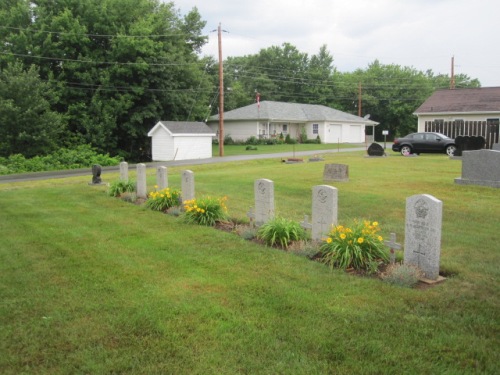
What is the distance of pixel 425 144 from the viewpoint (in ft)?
91.9

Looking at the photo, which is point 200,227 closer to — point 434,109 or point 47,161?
point 47,161

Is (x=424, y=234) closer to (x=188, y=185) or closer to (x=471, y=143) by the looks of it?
(x=188, y=185)

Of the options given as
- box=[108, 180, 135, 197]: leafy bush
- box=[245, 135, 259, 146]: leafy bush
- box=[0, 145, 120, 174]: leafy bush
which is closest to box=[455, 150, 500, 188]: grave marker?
box=[108, 180, 135, 197]: leafy bush

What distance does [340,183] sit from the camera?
14.8 m

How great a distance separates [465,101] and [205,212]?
33.5 metres

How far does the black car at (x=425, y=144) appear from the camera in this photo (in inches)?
1075

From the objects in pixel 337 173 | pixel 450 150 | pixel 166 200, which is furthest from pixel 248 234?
pixel 450 150

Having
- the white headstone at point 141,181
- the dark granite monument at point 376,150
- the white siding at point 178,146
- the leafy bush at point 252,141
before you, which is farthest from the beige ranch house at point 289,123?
the white headstone at point 141,181

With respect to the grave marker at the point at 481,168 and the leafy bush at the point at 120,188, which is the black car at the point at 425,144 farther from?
the leafy bush at the point at 120,188

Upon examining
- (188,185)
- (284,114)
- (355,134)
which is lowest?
(188,185)

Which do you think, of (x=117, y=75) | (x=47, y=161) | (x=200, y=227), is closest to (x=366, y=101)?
(x=117, y=75)

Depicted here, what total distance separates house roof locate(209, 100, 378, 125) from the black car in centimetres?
2379

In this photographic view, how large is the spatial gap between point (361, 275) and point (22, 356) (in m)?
3.94

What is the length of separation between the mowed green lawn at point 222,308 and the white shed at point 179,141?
24.9 m
